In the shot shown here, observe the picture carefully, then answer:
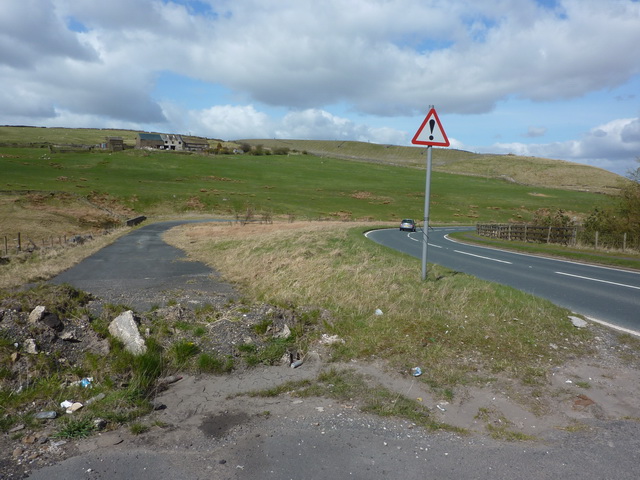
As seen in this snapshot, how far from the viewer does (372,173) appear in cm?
11356

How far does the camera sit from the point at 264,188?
3226 inches

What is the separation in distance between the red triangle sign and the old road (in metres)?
5.74

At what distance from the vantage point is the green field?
65625mm

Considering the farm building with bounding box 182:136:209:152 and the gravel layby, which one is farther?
the farm building with bounding box 182:136:209:152

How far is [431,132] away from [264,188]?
242 ft

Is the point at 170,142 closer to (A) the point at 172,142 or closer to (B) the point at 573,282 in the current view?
(A) the point at 172,142

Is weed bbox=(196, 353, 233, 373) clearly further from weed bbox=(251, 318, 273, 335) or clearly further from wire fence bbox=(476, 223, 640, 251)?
wire fence bbox=(476, 223, 640, 251)

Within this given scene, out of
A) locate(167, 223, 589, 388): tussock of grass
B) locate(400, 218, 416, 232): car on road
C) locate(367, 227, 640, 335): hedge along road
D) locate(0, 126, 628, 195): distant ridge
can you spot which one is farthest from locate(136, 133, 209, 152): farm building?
locate(167, 223, 589, 388): tussock of grass

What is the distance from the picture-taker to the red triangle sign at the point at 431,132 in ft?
31.3

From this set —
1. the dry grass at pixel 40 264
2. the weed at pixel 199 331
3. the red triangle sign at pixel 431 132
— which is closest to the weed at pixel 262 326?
the weed at pixel 199 331

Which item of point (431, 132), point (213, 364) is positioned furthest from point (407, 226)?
point (213, 364)

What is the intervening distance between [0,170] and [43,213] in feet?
115

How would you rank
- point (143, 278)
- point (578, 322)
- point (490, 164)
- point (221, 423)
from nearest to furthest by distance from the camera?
point (221, 423) < point (578, 322) < point (143, 278) < point (490, 164)

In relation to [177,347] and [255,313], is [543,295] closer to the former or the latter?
[255,313]
